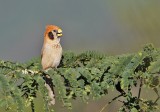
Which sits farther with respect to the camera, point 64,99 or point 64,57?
point 64,57

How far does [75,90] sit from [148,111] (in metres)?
0.50

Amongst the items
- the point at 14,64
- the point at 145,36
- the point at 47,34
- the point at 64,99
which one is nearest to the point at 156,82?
the point at 64,99

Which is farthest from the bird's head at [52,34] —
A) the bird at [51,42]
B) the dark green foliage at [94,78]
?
the dark green foliage at [94,78]

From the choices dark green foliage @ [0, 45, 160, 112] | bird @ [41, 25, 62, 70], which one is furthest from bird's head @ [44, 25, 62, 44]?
dark green foliage @ [0, 45, 160, 112]

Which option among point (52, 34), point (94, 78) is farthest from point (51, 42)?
point (94, 78)

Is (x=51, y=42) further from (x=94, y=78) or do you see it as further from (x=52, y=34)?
(x=94, y=78)

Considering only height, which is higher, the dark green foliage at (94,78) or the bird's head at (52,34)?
the bird's head at (52,34)

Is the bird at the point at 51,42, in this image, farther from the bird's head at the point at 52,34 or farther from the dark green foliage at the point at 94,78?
the dark green foliage at the point at 94,78

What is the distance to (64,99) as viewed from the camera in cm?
253

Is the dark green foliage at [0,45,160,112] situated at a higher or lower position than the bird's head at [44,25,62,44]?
lower

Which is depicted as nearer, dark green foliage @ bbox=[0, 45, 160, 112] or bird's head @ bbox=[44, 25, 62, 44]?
dark green foliage @ bbox=[0, 45, 160, 112]

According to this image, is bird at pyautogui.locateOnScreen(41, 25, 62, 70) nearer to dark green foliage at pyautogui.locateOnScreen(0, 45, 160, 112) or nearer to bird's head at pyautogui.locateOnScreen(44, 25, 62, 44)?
bird's head at pyautogui.locateOnScreen(44, 25, 62, 44)

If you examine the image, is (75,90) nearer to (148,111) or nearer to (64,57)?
(148,111)

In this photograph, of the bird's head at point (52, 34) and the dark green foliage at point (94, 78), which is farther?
the bird's head at point (52, 34)
